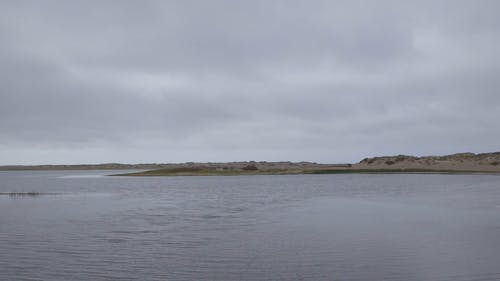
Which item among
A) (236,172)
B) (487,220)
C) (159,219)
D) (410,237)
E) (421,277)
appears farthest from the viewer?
(236,172)

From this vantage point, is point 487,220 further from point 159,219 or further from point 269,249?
point 159,219

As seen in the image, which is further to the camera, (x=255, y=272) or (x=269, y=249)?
(x=269, y=249)

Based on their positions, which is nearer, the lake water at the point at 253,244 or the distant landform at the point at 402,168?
the lake water at the point at 253,244

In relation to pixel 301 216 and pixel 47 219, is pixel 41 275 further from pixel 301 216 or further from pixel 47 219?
pixel 301 216

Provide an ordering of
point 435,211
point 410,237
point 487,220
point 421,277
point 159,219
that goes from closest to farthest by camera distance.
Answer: point 421,277 < point 410,237 < point 487,220 < point 159,219 < point 435,211

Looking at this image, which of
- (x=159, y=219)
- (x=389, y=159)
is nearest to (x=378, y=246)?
(x=159, y=219)

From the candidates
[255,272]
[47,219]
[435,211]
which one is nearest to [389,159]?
[435,211]

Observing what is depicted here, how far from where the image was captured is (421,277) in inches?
545

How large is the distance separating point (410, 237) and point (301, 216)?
915cm

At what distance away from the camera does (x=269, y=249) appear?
59.7ft

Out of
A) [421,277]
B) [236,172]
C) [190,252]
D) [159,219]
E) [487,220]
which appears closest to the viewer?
[421,277]

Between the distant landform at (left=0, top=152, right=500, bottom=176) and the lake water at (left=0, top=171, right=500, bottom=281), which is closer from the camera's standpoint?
the lake water at (left=0, top=171, right=500, bottom=281)

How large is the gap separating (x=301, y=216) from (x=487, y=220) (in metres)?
9.59

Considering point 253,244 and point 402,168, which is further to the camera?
point 402,168
